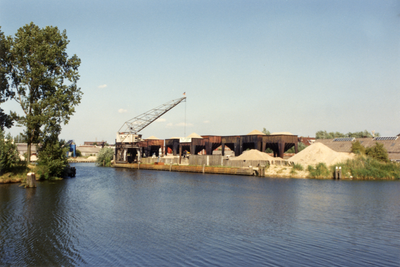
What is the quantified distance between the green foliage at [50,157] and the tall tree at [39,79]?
3.89 ft

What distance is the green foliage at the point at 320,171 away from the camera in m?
45.0

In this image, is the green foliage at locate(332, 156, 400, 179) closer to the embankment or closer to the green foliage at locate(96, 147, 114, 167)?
the embankment

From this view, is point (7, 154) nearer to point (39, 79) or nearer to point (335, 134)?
point (39, 79)

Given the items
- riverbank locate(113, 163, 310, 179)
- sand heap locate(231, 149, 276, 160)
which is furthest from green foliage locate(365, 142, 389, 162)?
sand heap locate(231, 149, 276, 160)

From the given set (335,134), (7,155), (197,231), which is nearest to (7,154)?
(7,155)

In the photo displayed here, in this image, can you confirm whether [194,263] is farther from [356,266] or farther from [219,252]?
[356,266]

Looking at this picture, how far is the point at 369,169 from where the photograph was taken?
44.8m

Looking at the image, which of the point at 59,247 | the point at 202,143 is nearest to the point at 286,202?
the point at 59,247

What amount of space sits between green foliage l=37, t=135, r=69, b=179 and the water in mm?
12409

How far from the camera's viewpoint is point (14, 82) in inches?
1430

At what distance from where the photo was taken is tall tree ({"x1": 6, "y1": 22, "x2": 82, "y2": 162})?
3522 cm

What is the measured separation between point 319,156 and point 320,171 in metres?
4.36

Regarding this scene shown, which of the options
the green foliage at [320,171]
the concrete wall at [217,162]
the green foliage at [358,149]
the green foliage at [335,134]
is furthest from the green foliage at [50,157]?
the green foliage at [335,134]

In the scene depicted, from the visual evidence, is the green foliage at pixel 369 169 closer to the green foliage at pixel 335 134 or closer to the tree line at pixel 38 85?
the tree line at pixel 38 85
